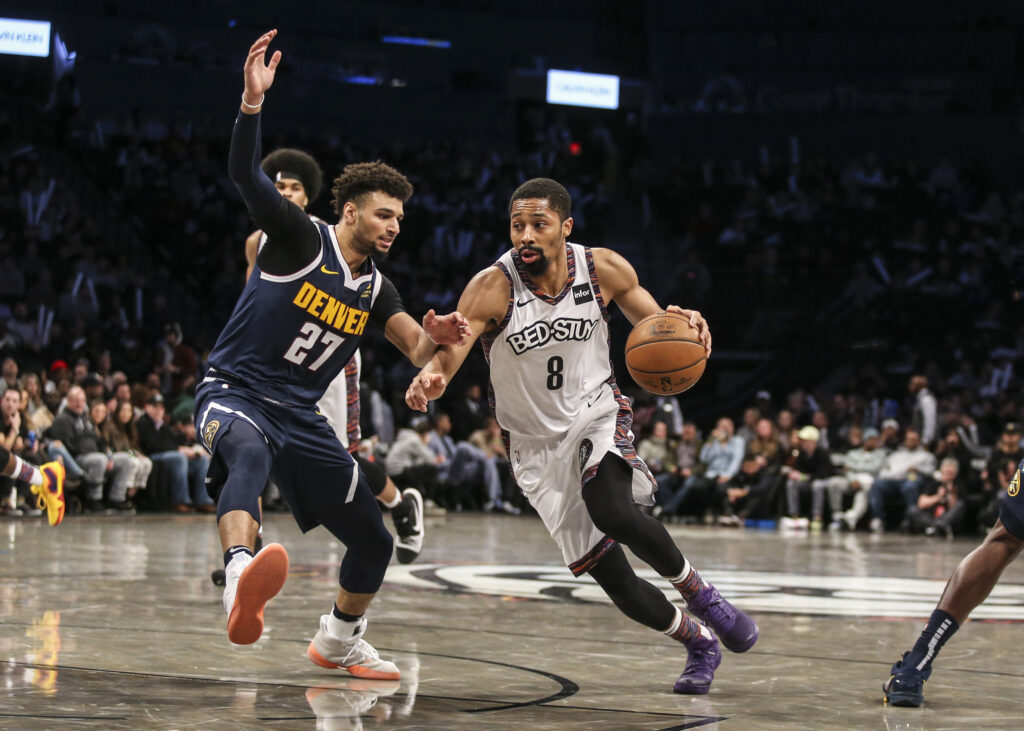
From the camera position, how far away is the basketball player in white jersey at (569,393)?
5145 millimetres

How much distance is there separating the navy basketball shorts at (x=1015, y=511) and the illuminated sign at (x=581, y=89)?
886 inches

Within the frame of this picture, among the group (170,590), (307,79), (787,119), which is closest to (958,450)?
(170,590)

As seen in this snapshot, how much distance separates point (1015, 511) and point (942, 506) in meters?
11.2

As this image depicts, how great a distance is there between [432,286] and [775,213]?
289 inches

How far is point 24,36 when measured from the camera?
72.3 ft

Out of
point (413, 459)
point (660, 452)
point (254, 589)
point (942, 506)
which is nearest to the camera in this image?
point (254, 589)

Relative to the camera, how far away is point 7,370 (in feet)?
45.5

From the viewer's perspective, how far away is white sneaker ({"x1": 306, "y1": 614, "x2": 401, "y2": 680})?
503 centimetres

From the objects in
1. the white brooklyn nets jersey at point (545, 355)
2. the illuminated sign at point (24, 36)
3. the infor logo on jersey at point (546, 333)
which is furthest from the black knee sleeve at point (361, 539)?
the illuminated sign at point (24, 36)

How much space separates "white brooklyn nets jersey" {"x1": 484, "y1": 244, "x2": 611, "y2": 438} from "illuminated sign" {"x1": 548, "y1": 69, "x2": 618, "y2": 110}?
71.1 ft

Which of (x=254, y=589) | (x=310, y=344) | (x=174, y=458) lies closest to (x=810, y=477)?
(x=174, y=458)

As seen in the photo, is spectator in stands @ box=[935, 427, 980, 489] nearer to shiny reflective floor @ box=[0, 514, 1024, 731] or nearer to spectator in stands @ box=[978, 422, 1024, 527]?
spectator in stands @ box=[978, 422, 1024, 527]

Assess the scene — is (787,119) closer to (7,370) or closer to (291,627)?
(7,370)

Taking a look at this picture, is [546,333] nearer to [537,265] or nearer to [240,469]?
[537,265]
